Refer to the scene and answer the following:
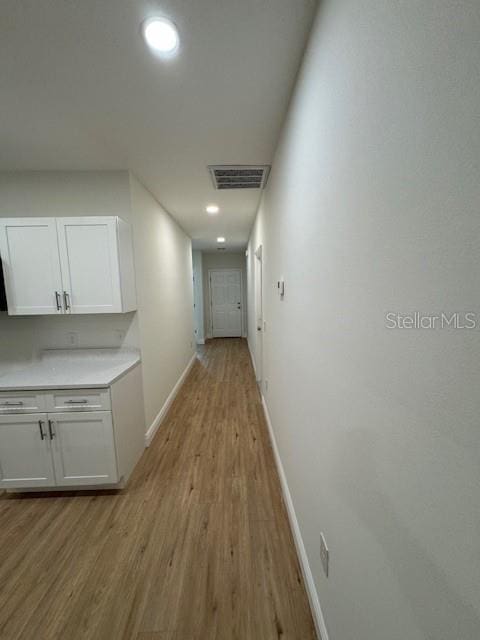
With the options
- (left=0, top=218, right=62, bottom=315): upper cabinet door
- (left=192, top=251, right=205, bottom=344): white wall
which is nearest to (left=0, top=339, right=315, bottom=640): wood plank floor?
(left=0, top=218, right=62, bottom=315): upper cabinet door

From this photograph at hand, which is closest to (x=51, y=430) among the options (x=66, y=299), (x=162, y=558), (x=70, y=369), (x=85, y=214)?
(x=70, y=369)

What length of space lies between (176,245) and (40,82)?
2729mm

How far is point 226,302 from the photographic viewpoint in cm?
755

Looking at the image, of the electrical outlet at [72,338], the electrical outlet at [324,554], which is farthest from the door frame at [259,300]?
the electrical outlet at [324,554]

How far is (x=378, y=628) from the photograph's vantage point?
64 centimetres

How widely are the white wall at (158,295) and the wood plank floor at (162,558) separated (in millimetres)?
867

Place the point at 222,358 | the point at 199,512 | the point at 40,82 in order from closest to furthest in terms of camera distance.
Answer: the point at 40,82 → the point at 199,512 → the point at 222,358

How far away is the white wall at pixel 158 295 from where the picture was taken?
2508mm

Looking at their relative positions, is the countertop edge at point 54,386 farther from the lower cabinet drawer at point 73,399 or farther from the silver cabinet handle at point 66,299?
the silver cabinet handle at point 66,299

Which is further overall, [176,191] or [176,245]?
[176,245]

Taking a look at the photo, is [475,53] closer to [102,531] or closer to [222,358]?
[102,531]

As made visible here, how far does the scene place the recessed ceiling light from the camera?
1.06m

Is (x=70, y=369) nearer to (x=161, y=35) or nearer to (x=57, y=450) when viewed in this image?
(x=57, y=450)

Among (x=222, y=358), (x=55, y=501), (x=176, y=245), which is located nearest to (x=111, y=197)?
(x=176, y=245)
